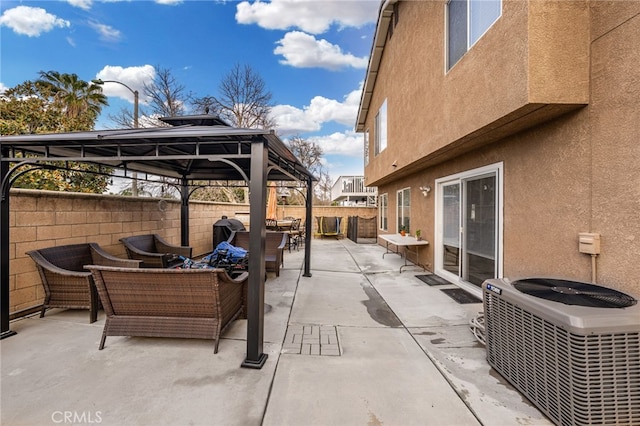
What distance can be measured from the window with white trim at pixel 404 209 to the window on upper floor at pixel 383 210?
174 centimetres

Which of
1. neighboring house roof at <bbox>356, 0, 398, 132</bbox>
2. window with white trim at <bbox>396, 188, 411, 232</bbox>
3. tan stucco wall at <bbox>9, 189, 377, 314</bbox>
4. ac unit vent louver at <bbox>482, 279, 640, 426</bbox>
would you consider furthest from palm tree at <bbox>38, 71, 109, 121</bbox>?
ac unit vent louver at <bbox>482, 279, 640, 426</bbox>

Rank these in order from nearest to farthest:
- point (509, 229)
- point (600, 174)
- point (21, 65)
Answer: point (600, 174)
point (509, 229)
point (21, 65)

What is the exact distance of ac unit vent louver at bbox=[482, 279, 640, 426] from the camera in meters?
1.77

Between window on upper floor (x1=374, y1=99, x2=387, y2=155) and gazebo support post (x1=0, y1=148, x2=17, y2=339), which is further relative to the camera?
window on upper floor (x1=374, y1=99, x2=387, y2=155)

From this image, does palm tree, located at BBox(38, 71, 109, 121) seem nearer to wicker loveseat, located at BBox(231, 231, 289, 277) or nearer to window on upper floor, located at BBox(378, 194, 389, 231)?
wicker loveseat, located at BBox(231, 231, 289, 277)

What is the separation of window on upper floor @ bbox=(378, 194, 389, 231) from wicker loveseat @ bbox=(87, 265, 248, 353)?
9.32m

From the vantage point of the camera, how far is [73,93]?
12.3 meters

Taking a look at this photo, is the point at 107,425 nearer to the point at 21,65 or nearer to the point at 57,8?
the point at 57,8

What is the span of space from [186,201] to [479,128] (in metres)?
6.47

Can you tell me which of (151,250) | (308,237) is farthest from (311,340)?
(151,250)

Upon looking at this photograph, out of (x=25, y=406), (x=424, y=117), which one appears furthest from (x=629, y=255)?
(x=25, y=406)

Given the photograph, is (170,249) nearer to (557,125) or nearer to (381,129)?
(557,125)

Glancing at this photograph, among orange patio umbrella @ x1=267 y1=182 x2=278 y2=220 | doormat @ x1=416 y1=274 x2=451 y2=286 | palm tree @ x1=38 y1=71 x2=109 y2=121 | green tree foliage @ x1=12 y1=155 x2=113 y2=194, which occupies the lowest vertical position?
doormat @ x1=416 y1=274 x2=451 y2=286

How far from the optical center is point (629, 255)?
8.00 ft
